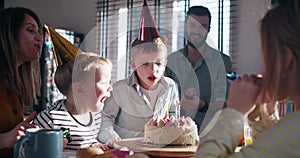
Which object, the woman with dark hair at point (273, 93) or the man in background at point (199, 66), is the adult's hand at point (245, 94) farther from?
the man in background at point (199, 66)

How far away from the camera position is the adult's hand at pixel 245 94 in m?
0.66

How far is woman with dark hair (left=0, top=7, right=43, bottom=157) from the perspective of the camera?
109cm

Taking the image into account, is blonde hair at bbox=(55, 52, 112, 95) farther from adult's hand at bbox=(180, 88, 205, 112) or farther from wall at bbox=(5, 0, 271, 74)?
wall at bbox=(5, 0, 271, 74)

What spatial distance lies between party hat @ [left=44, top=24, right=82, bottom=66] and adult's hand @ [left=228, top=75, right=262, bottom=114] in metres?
0.68

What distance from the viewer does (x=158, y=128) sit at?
120 centimetres

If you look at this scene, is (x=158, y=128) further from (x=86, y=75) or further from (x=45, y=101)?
(x=45, y=101)

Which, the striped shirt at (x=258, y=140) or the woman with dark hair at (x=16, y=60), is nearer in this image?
the striped shirt at (x=258, y=140)

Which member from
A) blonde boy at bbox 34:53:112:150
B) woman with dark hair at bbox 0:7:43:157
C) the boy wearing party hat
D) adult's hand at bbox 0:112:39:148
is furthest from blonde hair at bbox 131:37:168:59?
adult's hand at bbox 0:112:39:148

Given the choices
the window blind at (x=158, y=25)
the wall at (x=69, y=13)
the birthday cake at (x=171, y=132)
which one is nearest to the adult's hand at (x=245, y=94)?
the birthday cake at (x=171, y=132)

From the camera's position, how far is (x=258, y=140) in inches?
23.9

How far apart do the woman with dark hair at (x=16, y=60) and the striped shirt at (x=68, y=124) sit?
78 mm

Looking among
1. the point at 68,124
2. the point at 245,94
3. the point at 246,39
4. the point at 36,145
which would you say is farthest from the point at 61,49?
the point at 246,39

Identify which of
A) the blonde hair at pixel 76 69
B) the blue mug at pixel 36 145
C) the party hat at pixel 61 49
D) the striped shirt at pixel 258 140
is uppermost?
the party hat at pixel 61 49

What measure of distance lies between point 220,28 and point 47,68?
5.48 feet
